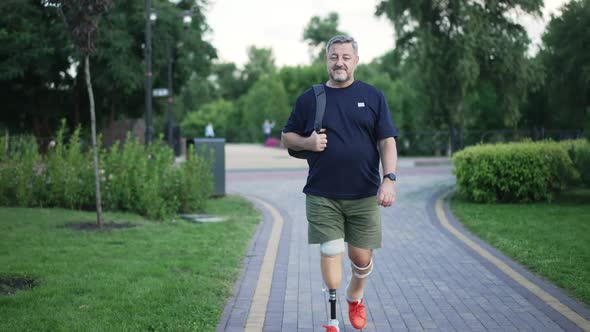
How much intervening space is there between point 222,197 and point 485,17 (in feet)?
41.2

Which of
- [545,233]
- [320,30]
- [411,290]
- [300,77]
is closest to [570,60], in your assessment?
[545,233]

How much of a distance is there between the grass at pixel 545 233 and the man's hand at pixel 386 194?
2312 mm

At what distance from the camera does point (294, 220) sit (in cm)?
1079

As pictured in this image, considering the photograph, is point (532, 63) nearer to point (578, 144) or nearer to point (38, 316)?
point (578, 144)

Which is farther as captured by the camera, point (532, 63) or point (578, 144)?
point (532, 63)

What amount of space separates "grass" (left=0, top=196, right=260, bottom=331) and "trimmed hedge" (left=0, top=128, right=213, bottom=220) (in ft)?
1.56

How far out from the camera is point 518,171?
12.0m

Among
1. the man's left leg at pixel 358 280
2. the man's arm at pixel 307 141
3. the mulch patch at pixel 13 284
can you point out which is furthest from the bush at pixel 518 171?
the mulch patch at pixel 13 284

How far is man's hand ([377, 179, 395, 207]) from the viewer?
424 centimetres

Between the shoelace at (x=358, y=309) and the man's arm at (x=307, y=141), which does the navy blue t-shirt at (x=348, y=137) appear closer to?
the man's arm at (x=307, y=141)

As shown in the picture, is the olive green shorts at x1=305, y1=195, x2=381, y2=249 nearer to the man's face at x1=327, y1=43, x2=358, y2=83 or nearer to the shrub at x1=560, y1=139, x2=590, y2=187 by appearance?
the man's face at x1=327, y1=43, x2=358, y2=83

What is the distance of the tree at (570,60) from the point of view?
12844 mm

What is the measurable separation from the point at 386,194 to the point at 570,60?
10.3 m

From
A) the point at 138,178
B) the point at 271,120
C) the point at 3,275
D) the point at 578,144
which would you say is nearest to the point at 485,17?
the point at 578,144
